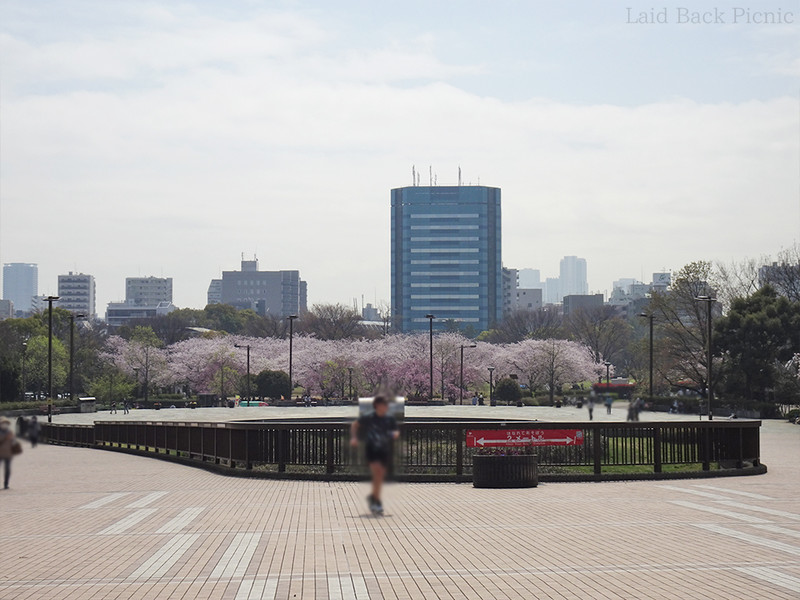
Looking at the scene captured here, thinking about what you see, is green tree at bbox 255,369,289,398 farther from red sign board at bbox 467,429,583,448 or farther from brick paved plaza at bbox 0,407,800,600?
red sign board at bbox 467,429,583,448

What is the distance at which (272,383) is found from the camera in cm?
2159

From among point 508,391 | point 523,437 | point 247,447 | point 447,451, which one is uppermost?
point 508,391

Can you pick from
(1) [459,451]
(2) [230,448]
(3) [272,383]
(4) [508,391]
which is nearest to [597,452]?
(1) [459,451]

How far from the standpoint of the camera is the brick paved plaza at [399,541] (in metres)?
38.5

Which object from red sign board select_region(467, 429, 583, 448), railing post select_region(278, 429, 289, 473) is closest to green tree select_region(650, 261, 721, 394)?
red sign board select_region(467, 429, 583, 448)

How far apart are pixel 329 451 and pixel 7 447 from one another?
71.7m

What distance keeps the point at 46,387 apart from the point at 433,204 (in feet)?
15.1

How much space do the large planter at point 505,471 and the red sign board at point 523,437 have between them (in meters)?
1.69

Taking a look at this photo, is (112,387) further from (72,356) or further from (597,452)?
(597,452)

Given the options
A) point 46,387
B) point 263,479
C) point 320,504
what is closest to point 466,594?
point 320,504

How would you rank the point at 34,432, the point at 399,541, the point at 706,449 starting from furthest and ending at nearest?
the point at 706,449 → the point at 399,541 → the point at 34,432

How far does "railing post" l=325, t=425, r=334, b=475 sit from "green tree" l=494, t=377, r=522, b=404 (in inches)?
2409

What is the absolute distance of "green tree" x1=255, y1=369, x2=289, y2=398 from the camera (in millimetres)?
19688

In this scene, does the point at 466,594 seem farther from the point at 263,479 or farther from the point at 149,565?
the point at 263,479
